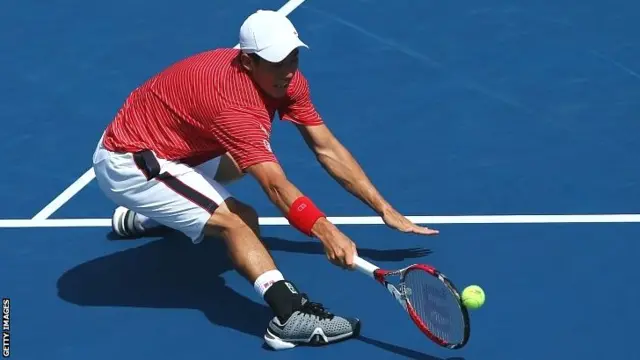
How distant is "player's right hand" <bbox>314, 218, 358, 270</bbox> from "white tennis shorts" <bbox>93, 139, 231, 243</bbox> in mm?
903

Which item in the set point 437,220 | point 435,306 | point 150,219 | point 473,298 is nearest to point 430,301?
point 435,306

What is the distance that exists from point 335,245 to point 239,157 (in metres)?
0.83

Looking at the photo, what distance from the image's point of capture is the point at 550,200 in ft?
32.1

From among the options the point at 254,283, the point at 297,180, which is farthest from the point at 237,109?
the point at 297,180

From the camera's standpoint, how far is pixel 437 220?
9625mm

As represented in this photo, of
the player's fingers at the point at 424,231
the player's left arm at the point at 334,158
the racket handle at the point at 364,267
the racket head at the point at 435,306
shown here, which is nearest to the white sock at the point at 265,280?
the racket handle at the point at 364,267

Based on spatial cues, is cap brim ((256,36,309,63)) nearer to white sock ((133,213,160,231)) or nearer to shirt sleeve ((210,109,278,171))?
shirt sleeve ((210,109,278,171))

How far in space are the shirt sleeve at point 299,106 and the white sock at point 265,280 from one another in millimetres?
1121

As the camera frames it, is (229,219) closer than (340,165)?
Yes

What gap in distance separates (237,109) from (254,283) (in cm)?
111

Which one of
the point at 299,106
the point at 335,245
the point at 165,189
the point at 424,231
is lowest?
the point at 424,231

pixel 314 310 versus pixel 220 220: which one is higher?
pixel 220 220

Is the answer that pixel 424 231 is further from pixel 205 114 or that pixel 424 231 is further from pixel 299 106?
pixel 205 114

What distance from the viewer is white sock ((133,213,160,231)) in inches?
376
